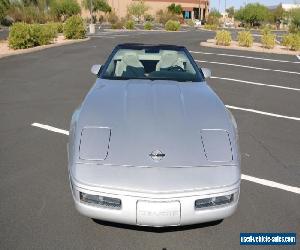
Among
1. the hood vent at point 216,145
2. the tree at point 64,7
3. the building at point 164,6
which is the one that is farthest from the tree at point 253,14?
the hood vent at point 216,145

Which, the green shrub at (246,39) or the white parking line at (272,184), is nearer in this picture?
the white parking line at (272,184)

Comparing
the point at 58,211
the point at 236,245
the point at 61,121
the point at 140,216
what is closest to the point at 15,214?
the point at 58,211

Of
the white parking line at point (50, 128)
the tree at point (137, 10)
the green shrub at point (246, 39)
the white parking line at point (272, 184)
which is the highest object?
the tree at point (137, 10)

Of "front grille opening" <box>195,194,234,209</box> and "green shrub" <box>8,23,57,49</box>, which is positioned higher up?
"green shrub" <box>8,23,57,49</box>

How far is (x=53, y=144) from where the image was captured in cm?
542

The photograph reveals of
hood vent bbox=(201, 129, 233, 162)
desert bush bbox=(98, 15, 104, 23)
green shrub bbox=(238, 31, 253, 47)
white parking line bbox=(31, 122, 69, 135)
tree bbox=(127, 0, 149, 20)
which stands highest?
tree bbox=(127, 0, 149, 20)

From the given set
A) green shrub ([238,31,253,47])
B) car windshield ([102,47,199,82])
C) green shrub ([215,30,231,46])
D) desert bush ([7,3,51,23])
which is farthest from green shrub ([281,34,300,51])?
desert bush ([7,3,51,23])

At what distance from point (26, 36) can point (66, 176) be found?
16.2 meters

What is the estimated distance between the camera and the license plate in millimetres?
2760

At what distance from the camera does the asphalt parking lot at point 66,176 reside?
321 cm

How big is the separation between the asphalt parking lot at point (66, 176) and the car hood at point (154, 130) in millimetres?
735

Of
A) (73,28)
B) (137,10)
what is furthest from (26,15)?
(137,10)

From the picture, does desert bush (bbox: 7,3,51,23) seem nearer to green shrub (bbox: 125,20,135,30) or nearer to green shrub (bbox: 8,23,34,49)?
green shrub (bbox: 125,20,135,30)

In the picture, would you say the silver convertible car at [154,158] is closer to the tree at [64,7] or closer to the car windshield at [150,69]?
the car windshield at [150,69]
